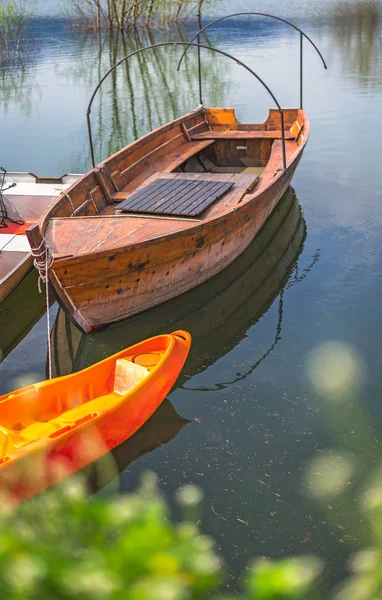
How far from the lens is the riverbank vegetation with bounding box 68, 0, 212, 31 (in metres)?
37.1

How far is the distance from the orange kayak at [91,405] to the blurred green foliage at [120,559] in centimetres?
404

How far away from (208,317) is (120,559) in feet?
25.6

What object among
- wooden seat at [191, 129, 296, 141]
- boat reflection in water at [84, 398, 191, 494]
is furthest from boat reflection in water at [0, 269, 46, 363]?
wooden seat at [191, 129, 296, 141]

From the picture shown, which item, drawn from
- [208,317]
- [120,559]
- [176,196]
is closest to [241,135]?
[176,196]

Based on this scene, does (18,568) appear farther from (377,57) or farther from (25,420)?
(377,57)

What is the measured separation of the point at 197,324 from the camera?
8453 millimetres

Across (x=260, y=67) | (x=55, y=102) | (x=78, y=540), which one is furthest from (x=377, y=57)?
(x=78, y=540)

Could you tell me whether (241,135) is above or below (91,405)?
above

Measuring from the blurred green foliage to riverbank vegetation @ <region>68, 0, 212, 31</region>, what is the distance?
3959 centimetres

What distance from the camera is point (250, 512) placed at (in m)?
5.31

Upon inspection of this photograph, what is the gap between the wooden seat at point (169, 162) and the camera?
10475mm

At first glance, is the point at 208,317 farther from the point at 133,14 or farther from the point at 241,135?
the point at 133,14

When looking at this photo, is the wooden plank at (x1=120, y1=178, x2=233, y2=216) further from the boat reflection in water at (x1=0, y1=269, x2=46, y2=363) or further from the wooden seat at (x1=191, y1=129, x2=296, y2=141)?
the wooden seat at (x1=191, y1=129, x2=296, y2=141)

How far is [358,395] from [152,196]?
4501mm
